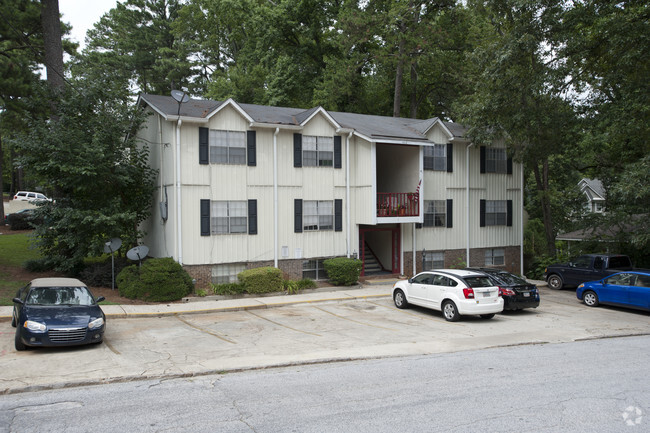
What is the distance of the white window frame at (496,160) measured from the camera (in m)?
26.3

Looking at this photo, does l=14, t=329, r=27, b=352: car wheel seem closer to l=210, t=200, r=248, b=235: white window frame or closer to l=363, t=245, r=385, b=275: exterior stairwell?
l=210, t=200, r=248, b=235: white window frame

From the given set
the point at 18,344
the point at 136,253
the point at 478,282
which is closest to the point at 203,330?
the point at 18,344

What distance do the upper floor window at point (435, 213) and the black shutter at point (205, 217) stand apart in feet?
35.9

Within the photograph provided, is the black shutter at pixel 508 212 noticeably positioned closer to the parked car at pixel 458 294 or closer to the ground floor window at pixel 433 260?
the ground floor window at pixel 433 260

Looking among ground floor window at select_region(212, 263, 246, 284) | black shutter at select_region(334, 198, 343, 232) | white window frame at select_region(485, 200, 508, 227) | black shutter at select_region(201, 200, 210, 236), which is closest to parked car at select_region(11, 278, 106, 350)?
black shutter at select_region(201, 200, 210, 236)

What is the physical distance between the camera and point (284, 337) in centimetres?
1346

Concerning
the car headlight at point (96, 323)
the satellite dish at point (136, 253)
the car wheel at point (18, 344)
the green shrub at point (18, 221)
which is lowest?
the car wheel at point (18, 344)

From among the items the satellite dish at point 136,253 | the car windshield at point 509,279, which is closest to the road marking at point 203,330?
the satellite dish at point 136,253

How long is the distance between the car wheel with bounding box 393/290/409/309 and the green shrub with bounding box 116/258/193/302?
7860mm

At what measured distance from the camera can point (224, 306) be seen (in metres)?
17.5

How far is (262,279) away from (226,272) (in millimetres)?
1788

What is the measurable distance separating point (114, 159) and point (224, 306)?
7.66m

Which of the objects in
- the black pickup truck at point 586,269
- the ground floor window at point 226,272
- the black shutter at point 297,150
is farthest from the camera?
the black shutter at point 297,150

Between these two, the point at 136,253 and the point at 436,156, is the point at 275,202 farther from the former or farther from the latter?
the point at 436,156
